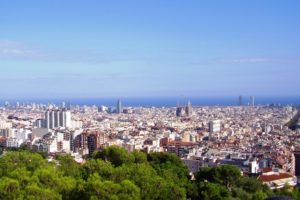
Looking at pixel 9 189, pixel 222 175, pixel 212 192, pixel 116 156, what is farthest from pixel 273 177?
pixel 9 189

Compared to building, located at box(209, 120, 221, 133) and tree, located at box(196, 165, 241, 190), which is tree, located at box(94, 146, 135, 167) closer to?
tree, located at box(196, 165, 241, 190)

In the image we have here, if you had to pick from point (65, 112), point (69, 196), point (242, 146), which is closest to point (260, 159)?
point (242, 146)

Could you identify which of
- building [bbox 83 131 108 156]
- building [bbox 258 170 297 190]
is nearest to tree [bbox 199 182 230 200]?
building [bbox 258 170 297 190]

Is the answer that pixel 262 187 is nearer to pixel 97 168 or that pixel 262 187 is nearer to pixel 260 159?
pixel 97 168

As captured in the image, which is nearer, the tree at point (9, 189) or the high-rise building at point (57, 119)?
the tree at point (9, 189)

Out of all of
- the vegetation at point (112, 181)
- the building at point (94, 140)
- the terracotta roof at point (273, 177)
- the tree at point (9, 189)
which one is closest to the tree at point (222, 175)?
the vegetation at point (112, 181)

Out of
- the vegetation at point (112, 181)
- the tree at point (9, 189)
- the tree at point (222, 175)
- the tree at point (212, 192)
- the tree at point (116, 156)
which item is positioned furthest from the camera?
the tree at point (116, 156)

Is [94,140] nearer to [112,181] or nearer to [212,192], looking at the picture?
[212,192]

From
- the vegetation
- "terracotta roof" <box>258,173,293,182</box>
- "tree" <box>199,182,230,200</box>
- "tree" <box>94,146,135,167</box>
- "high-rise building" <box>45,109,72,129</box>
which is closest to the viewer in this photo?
the vegetation

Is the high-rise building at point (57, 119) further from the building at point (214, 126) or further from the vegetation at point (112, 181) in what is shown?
the vegetation at point (112, 181)
